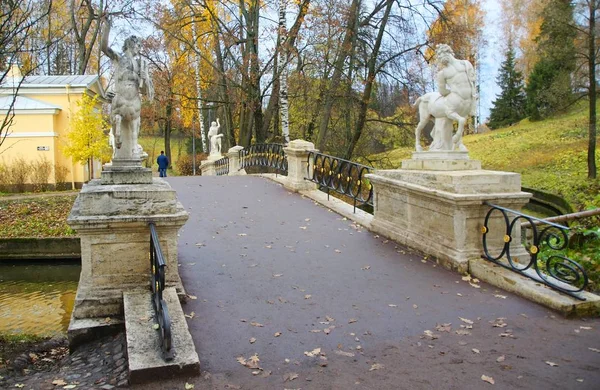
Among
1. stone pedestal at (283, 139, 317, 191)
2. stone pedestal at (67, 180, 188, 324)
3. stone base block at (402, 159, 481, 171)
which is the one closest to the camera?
stone pedestal at (67, 180, 188, 324)

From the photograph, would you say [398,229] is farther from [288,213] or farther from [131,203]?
[131,203]

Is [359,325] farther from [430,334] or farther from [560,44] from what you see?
[560,44]

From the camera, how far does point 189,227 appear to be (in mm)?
9266

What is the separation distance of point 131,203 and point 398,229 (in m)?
4.62

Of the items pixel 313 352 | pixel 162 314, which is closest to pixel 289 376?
pixel 313 352

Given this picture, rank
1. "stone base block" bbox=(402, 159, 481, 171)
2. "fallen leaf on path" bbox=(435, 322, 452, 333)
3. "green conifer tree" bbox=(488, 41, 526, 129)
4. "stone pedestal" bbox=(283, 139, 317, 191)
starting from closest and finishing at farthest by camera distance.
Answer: "fallen leaf on path" bbox=(435, 322, 452, 333) → "stone base block" bbox=(402, 159, 481, 171) → "stone pedestal" bbox=(283, 139, 317, 191) → "green conifer tree" bbox=(488, 41, 526, 129)

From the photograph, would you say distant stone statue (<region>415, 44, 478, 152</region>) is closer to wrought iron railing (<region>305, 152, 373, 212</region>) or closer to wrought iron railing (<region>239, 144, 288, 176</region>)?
wrought iron railing (<region>305, 152, 373, 212</region>)

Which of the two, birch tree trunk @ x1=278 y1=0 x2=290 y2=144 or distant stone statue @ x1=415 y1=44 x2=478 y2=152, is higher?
birch tree trunk @ x1=278 y1=0 x2=290 y2=144

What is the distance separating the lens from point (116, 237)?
5.12 metres

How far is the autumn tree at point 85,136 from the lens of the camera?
24516 mm

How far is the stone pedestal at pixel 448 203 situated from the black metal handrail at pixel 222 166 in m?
16.4

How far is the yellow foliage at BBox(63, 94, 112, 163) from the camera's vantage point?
2450 centimetres

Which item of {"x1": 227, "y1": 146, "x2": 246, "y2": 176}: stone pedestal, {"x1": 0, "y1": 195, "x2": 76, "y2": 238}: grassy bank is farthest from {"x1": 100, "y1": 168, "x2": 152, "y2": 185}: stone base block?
{"x1": 227, "y1": 146, "x2": 246, "y2": 176}: stone pedestal

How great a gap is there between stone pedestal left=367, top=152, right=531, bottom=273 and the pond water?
5317 millimetres
